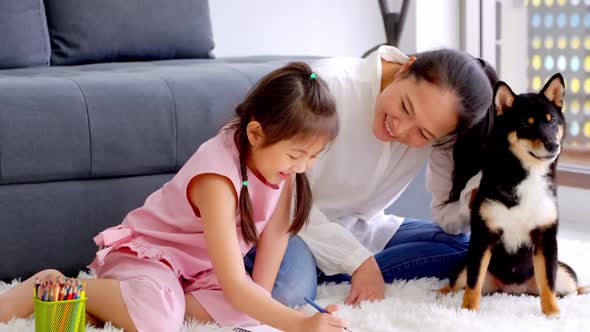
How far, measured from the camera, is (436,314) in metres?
1.64

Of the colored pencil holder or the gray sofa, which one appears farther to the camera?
the gray sofa

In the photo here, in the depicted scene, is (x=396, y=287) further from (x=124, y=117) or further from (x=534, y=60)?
(x=534, y=60)

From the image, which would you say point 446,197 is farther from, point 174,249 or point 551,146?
point 174,249

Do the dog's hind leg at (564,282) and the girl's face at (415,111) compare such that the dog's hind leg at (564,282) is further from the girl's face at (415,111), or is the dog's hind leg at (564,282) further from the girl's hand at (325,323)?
the girl's hand at (325,323)

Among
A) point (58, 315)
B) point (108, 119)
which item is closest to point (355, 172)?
point (108, 119)

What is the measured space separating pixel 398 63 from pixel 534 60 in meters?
1.89

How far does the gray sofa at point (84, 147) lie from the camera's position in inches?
73.8

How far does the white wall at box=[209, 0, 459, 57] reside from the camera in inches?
134

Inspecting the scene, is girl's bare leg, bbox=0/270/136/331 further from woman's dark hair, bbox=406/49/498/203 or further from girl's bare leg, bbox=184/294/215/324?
woman's dark hair, bbox=406/49/498/203

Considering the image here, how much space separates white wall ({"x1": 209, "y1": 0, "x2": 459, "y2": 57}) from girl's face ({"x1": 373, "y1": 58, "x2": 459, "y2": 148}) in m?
1.68

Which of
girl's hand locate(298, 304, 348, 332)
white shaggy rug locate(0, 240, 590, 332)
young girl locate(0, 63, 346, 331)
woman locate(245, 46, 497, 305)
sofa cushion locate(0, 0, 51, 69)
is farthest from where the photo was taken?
sofa cushion locate(0, 0, 51, 69)

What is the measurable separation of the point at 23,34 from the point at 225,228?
134 centimetres

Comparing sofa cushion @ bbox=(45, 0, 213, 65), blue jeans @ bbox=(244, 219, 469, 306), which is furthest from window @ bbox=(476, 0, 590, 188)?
blue jeans @ bbox=(244, 219, 469, 306)

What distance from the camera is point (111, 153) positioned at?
1.96 metres
